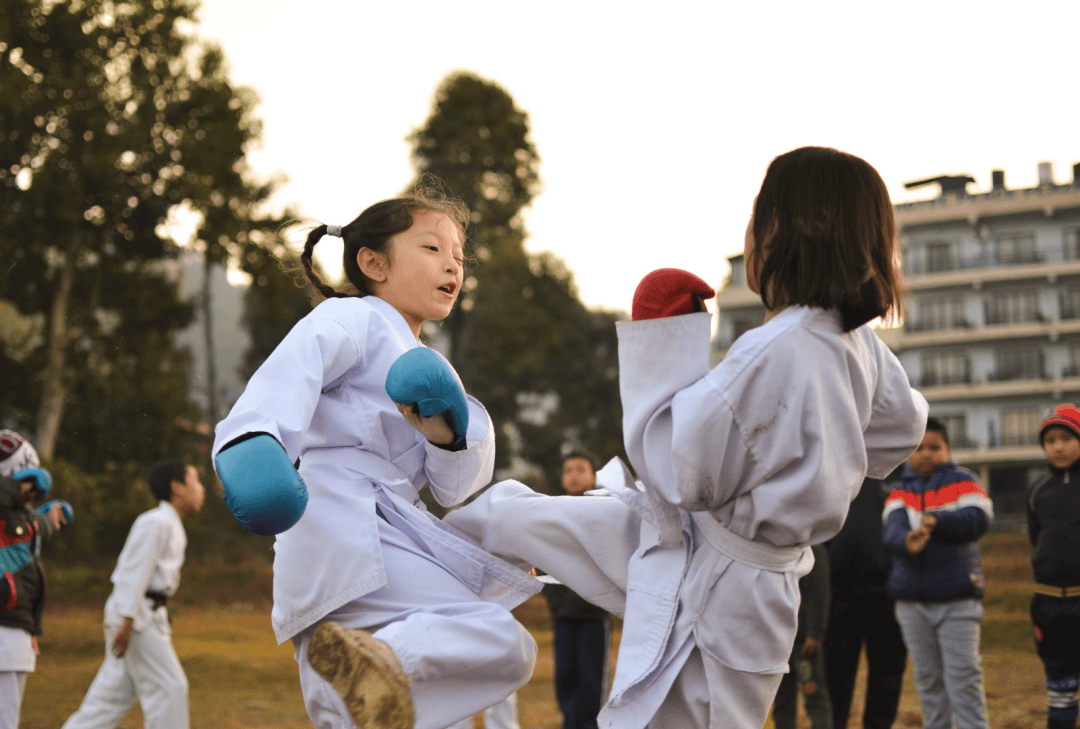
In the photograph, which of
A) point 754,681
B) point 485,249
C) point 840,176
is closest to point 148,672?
point 754,681

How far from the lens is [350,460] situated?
2.44 metres

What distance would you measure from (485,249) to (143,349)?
339 inches

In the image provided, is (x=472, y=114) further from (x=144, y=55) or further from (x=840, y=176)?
(x=840, y=176)

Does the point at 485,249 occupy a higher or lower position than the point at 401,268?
higher

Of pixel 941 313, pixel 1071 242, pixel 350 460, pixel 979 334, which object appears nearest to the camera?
pixel 350 460

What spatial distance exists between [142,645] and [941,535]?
4.86m

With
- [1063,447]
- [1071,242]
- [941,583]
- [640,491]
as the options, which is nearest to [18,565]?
[640,491]

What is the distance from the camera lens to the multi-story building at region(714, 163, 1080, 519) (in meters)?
33.1

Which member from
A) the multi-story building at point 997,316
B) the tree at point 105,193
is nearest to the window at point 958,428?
the multi-story building at point 997,316

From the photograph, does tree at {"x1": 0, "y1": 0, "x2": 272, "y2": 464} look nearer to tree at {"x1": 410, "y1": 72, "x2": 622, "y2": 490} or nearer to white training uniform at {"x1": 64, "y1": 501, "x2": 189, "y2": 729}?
tree at {"x1": 410, "y1": 72, "x2": 622, "y2": 490}

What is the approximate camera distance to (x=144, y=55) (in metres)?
16.6

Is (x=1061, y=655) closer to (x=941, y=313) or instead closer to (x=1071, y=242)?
(x=941, y=313)

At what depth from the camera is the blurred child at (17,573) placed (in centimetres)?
449

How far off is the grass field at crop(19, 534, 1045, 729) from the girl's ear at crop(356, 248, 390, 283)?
6.38m
